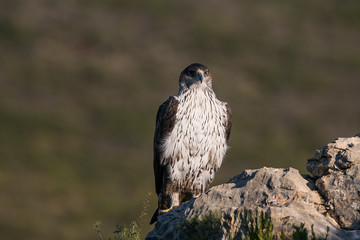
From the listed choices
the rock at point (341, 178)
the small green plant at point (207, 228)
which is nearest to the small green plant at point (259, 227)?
the small green plant at point (207, 228)

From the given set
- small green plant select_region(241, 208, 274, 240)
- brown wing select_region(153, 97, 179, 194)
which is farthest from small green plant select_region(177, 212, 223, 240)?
brown wing select_region(153, 97, 179, 194)

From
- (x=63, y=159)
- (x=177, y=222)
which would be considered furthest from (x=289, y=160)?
(x=177, y=222)

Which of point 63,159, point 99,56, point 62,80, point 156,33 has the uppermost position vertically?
point 156,33

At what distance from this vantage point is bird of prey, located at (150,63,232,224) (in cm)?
959

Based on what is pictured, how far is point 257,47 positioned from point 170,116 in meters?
58.3

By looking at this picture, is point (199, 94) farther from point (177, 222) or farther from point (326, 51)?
point (326, 51)

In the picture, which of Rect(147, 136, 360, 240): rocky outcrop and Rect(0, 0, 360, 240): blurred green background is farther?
Rect(0, 0, 360, 240): blurred green background

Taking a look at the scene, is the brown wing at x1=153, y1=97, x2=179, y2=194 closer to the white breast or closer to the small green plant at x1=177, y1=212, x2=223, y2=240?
the white breast

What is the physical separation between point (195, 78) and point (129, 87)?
46.7m

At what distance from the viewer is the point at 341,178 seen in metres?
6.82

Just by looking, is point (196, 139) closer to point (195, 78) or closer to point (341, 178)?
point (195, 78)

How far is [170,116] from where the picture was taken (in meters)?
9.65

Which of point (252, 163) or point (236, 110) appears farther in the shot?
point (236, 110)

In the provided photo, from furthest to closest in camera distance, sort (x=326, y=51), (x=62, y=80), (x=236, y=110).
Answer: (x=326, y=51)
(x=62, y=80)
(x=236, y=110)
